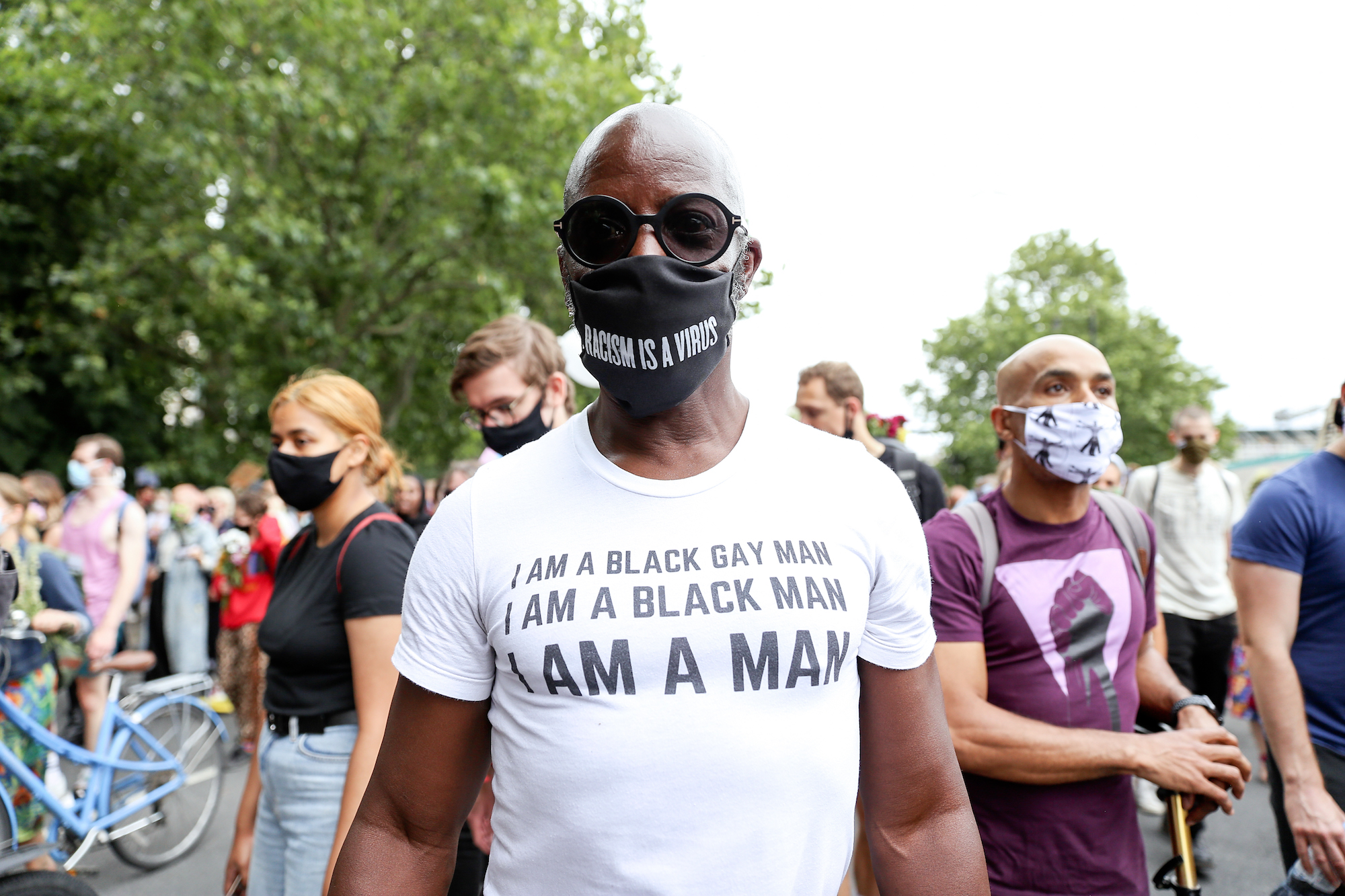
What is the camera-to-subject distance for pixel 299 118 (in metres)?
11.8

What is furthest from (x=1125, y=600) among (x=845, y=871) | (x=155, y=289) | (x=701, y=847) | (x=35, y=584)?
(x=155, y=289)

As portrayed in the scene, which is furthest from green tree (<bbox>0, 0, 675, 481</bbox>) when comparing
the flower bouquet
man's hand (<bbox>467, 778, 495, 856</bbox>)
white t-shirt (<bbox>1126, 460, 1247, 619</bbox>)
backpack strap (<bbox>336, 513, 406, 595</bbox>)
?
man's hand (<bbox>467, 778, 495, 856</bbox>)

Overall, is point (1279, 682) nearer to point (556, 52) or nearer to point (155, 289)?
point (556, 52)

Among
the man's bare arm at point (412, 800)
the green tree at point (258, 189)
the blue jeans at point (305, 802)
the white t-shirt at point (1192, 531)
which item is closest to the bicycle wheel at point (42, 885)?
the blue jeans at point (305, 802)

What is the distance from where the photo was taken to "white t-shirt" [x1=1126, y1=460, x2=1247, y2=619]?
5.32 m

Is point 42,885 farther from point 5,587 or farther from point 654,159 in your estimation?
point 654,159

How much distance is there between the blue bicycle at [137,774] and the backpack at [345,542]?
61.0 inches

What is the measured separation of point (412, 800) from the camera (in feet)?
4.50

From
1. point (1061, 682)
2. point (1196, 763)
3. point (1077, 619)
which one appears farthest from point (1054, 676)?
point (1196, 763)

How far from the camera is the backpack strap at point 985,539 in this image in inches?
87.4

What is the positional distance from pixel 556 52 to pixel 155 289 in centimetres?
686

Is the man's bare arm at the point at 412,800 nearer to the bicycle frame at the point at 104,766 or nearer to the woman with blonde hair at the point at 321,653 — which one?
the woman with blonde hair at the point at 321,653

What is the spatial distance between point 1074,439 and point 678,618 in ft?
5.05

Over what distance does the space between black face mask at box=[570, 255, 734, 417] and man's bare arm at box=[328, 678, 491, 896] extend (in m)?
0.56
